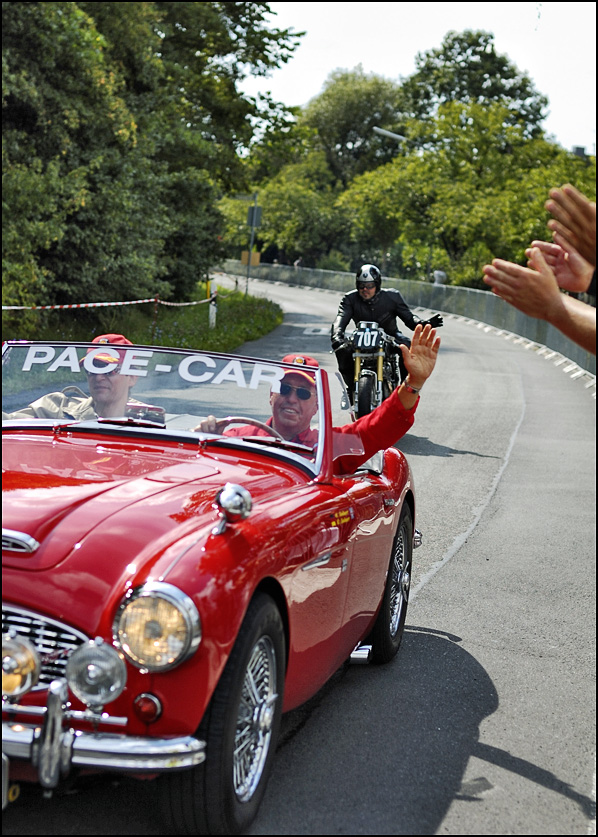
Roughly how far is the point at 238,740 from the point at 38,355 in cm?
261

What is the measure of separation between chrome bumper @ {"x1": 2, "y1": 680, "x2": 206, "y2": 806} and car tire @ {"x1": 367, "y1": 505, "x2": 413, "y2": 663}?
7.91 feet

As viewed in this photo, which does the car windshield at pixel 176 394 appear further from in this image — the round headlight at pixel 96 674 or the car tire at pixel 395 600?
the round headlight at pixel 96 674

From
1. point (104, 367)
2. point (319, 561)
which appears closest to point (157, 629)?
point (319, 561)

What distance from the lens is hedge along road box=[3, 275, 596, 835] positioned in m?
3.80

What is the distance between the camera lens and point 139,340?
2206cm

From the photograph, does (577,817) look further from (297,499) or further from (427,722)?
(297,499)

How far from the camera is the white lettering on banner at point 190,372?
5.35m

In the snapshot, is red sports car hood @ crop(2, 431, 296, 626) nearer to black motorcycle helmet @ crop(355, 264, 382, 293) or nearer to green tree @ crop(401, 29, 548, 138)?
black motorcycle helmet @ crop(355, 264, 382, 293)

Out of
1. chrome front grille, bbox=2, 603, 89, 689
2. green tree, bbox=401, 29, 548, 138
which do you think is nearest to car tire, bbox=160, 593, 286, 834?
chrome front grille, bbox=2, 603, 89, 689

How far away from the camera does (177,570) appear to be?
11.1 feet

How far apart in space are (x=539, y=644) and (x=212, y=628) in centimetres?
319

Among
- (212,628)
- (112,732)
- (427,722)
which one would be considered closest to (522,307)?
(212,628)

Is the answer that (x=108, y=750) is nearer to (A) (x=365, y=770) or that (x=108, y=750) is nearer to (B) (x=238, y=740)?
(B) (x=238, y=740)

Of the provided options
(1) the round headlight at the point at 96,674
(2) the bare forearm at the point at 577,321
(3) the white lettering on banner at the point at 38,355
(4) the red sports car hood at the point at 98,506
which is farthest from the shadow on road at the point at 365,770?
(3) the white lettering on banner at the point at 38,355
